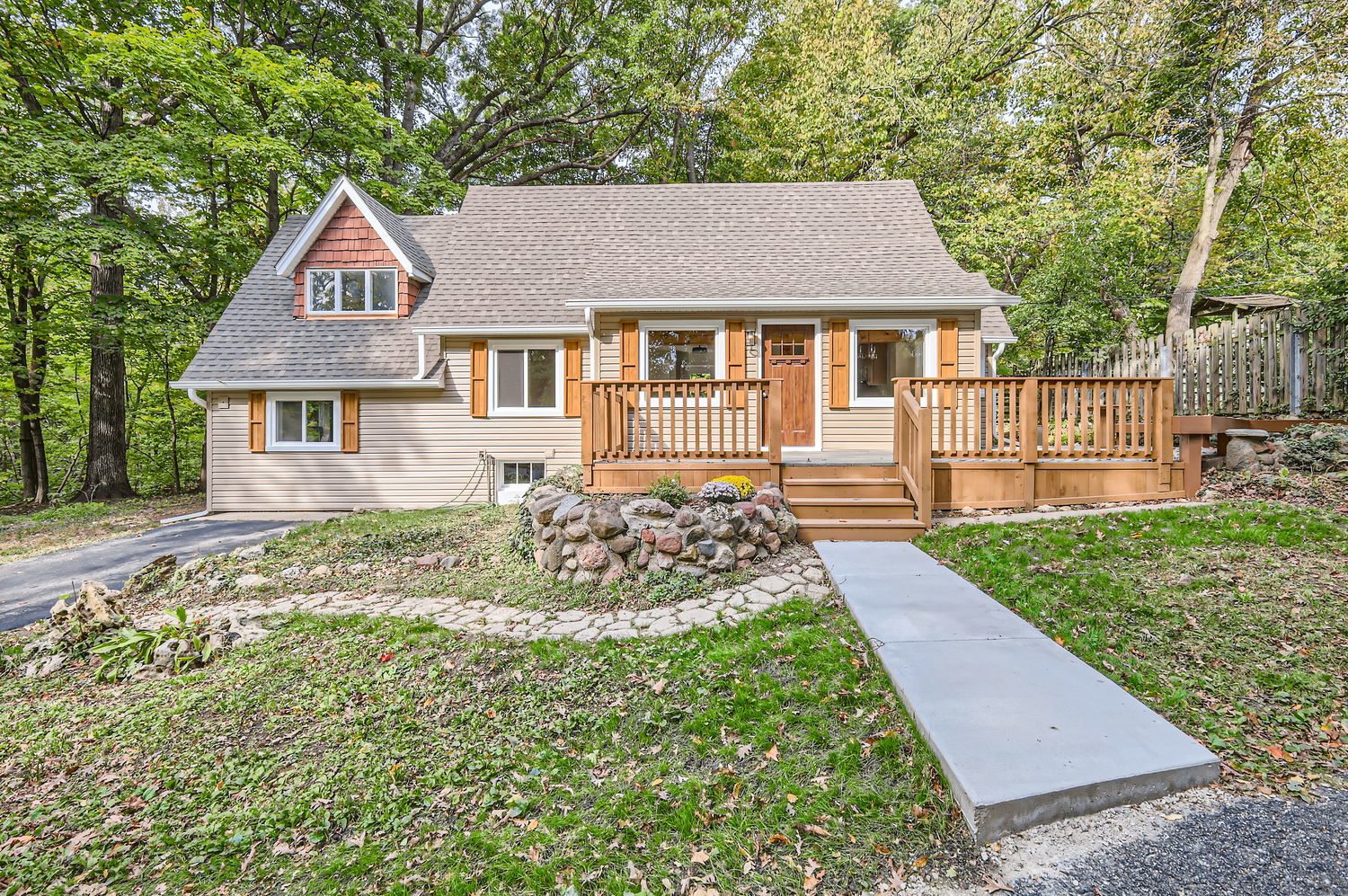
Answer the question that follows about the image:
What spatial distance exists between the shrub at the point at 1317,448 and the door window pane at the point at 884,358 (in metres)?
4.29

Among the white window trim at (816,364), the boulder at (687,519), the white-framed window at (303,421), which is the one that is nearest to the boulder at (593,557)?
the boulder at (687,519)

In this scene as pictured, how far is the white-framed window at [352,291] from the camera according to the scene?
34.1 feet

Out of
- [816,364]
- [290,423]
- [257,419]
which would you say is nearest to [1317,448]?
[816,364]

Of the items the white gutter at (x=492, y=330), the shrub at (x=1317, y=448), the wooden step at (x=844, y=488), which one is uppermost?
the white gutter at (x=492, y=330)

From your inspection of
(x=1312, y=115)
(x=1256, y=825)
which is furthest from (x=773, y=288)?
(x=1312, y=115)

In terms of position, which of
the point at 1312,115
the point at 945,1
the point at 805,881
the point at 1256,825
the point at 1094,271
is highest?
the point at 945,1

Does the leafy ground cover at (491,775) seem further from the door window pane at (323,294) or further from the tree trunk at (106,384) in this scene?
the tree trunk at (106,384)

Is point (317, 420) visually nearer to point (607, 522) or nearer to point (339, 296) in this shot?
point (339, 296)

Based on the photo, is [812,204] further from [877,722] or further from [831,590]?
[877,722]

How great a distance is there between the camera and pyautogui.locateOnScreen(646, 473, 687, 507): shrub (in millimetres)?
5551

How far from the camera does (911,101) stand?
538 inches

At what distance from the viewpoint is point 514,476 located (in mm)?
10000

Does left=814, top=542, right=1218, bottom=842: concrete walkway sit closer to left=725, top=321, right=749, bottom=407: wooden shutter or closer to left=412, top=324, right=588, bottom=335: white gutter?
left=725, top=321, right=749, bottom=407: wooden shutter

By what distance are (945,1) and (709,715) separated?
21711mm
